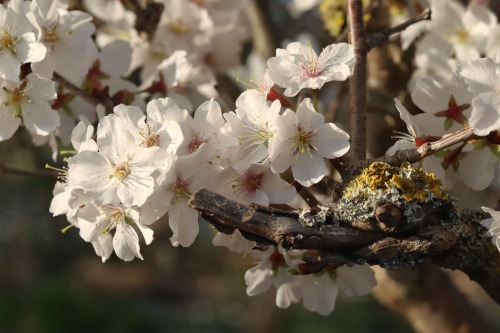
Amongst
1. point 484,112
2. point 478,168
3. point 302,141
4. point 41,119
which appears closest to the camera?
point 484,112

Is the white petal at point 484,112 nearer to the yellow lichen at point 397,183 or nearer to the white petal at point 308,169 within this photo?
the yellow lichen at point 397,183

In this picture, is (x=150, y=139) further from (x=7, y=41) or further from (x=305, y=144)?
(x=7, y=41)

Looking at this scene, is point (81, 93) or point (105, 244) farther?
point (81, 93)

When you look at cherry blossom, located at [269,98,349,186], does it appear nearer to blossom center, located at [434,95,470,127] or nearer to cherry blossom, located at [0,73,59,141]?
blossom center, located at [434,95,470,127]

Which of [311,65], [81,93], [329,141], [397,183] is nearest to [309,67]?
[311,65]

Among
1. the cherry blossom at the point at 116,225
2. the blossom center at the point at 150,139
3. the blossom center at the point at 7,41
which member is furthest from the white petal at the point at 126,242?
the blossom center at the point at 7,41

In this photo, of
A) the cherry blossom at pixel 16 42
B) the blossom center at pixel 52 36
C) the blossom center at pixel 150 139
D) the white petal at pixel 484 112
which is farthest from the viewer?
the blossom center at pixel 52 36
